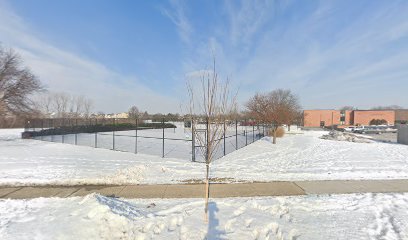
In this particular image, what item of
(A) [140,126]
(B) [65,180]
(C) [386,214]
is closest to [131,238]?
(C) [386,214]

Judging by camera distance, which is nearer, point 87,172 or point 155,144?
point 87,172

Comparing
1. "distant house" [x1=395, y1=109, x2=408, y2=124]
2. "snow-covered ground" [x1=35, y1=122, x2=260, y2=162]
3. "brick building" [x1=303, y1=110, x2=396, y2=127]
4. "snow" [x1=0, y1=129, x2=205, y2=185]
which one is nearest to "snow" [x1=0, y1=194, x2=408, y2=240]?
A: "snow" [x1=0, y1=129, x2=205, y2=185]

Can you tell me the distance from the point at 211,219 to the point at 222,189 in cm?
264

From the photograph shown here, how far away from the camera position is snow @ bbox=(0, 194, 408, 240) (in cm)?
465

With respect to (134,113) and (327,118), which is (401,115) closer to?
(327,118)

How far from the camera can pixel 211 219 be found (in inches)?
211

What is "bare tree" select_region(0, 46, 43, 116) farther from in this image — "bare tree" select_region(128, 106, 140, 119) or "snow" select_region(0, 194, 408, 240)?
"snow" select_region(0, 194, 408, 240)

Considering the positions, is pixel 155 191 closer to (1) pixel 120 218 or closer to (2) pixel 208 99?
(1) pixel 120 218

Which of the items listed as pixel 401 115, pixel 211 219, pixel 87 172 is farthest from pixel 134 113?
pixel 401 115

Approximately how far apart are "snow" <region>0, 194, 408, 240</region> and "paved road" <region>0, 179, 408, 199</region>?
688 millimetres

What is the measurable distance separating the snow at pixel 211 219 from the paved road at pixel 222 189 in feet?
2.26

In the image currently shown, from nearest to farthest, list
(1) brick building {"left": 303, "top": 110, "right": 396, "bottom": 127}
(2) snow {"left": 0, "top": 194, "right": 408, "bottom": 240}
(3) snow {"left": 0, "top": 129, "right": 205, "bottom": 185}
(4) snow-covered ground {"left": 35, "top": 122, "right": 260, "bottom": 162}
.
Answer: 1. (2) snow {"left": 0, "top": 194, "right": 408, "bottom": 240}
2. (3) snow {"left": 0, "top": 129, "right": 205, "bottom": 185}
3. (4) snow-covered ground {"left": 35, "top": 122, "right": 260, "bottom": 162}
4. (1) brick building {"left": 303, "top": 110, "right": 396, "bottom": 127}

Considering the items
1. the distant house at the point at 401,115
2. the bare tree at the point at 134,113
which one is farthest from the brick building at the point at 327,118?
the bare tree at the point at 134,113

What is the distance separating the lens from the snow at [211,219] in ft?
15.3
